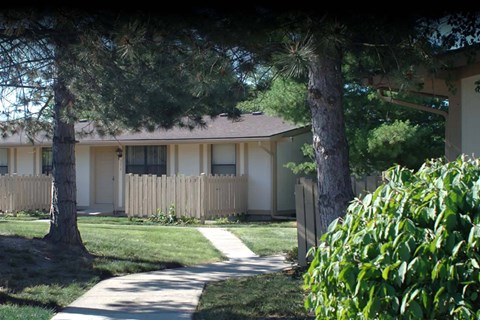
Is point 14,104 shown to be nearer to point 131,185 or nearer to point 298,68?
point 298,68

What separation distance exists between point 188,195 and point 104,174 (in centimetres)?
575

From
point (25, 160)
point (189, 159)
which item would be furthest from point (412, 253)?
point (25, 160)

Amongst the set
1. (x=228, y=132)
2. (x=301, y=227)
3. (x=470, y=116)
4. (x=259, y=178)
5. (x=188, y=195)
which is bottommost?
(x=301, y=227)

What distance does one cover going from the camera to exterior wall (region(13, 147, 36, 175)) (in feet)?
85.1

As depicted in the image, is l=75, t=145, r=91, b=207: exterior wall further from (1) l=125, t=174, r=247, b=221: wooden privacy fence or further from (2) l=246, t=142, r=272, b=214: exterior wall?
(2) l=246, t=142, r=272, b=214: exterior wall

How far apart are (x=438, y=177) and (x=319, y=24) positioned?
2.39m

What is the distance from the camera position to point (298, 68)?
5.81 metres

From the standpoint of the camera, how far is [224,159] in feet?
74.9

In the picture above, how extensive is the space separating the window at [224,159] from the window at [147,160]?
2062 millimetres

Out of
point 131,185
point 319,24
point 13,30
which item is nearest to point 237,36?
point 319,24

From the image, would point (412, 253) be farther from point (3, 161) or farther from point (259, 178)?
point (3, 161)

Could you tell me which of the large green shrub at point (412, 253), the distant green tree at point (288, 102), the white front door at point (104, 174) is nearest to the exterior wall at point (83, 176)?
the white front door at point (104, 174)

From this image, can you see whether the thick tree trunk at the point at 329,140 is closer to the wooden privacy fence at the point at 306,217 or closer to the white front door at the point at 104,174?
the wooden privacy fence at the point at 306,217

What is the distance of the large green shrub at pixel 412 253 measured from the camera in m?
3.69
